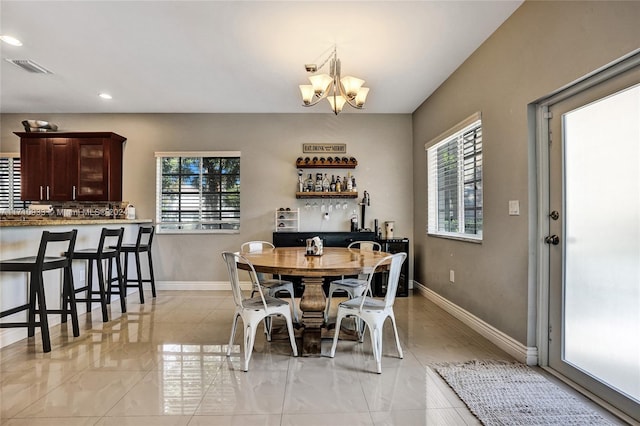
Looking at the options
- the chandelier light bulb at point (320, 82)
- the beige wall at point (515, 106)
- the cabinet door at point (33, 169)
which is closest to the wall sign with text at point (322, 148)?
the beige wall at point (515, 106)

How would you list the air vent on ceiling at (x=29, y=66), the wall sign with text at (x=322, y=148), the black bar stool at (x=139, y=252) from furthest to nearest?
the wall sign with text at (x=322, y=148)
the black bar stool at (x=139, y=252)
the air vent on ceiling at (x=29, y=66)

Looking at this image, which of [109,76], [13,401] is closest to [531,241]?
[13,401]

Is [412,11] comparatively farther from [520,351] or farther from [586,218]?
[520,351]

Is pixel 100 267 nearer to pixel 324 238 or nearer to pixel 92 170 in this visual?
pixel 92 170

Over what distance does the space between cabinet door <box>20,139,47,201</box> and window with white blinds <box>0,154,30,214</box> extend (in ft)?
1.20

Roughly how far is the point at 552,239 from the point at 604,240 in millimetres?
392

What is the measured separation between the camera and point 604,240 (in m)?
1.95

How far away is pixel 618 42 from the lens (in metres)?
1.76

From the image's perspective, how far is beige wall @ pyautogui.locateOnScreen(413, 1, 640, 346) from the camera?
1916 mm

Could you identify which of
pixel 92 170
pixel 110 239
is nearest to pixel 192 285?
pixel 110 239

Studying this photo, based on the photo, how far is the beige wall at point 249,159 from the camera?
506cm

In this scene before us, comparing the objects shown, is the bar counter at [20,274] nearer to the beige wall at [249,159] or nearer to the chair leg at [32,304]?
the chair leg at [32,304]

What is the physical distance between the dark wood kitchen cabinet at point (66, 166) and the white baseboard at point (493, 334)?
16.1 ft

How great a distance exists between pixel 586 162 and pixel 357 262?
64.7 inches
